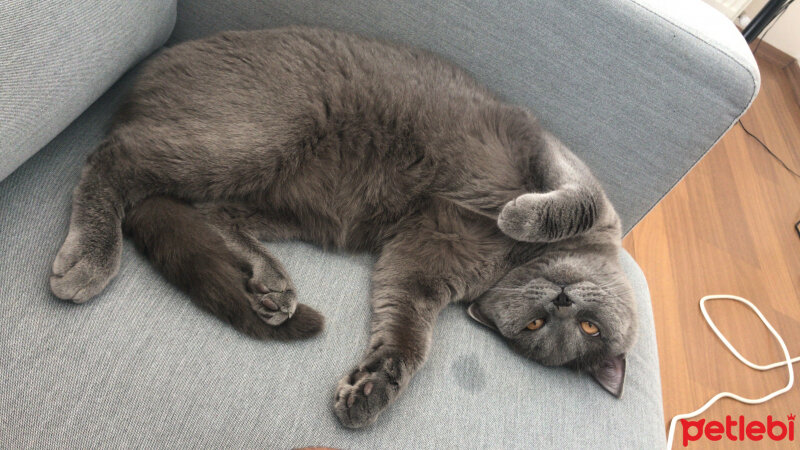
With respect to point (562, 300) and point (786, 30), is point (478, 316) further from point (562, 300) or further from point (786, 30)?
point (786, 30)

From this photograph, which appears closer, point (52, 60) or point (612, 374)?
point (52, 60)

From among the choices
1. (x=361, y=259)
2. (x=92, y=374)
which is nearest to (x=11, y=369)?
(x=92, y=374)

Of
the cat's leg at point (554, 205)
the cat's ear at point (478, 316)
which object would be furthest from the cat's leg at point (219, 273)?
the cat's leg at point (554, 205)

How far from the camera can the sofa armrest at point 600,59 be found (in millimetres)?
1111

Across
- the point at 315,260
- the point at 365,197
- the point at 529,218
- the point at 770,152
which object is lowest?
the point at 770,152

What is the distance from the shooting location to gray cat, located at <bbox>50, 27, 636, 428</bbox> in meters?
0.96

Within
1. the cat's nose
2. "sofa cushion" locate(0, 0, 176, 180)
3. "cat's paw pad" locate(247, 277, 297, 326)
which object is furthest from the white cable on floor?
"sofa cushion" locate(0, 0, 176, 180)

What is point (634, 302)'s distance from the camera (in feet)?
3.84

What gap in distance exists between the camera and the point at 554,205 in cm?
106

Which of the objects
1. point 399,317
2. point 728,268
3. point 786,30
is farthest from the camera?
point 786,30

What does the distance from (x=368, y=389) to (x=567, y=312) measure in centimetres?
50

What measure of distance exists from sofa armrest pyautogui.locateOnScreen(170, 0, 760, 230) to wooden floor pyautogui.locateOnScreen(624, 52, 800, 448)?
75 centimetres

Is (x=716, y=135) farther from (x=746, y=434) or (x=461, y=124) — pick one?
(x=746, y=434)

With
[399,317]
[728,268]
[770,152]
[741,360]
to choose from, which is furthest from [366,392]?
[770,152]
